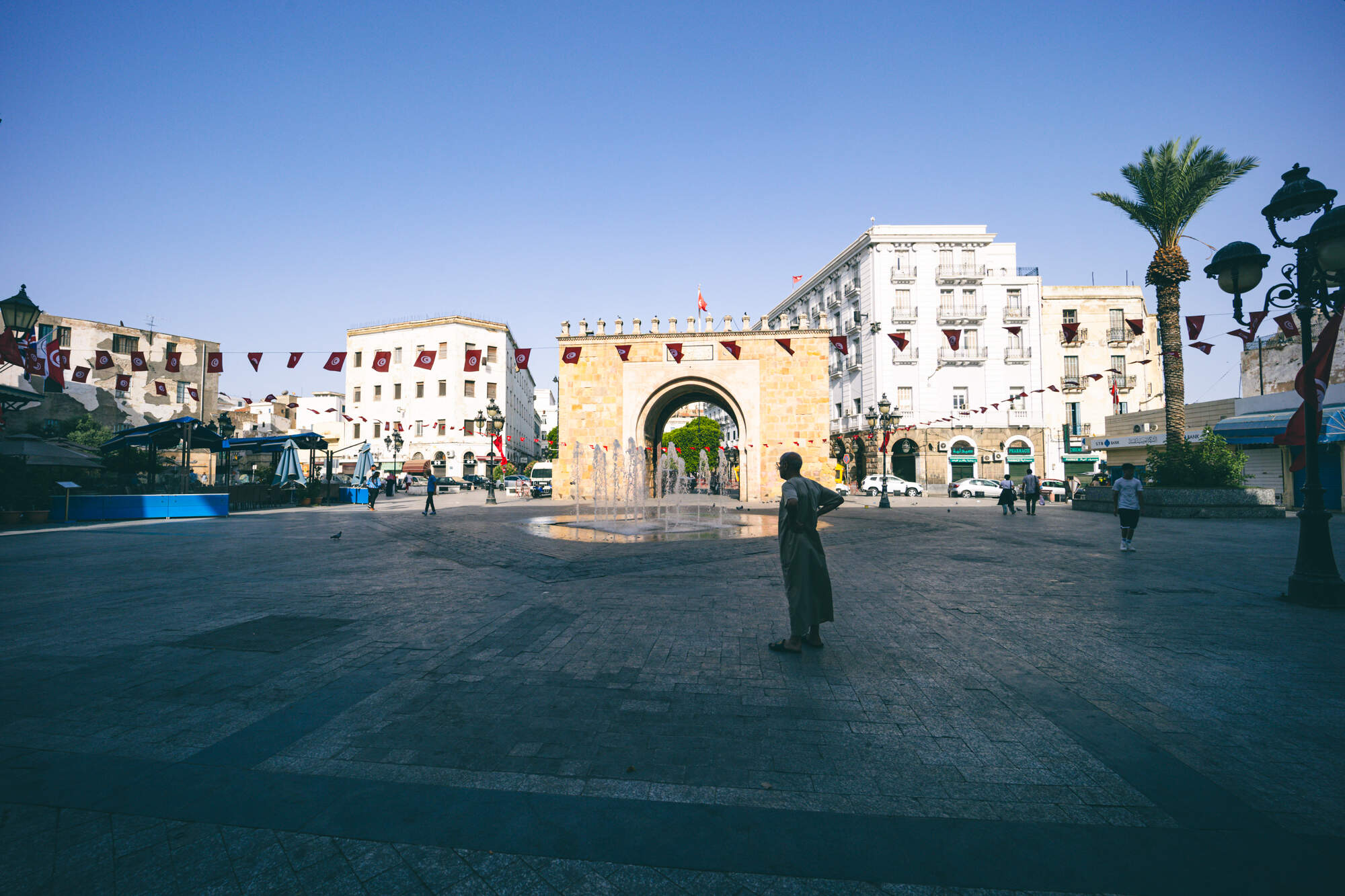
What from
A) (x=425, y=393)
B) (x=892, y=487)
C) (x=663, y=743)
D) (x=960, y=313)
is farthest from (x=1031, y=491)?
(x=425, y=393)

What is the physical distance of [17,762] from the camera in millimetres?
2918

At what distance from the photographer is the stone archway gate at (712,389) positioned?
2873 centimetres

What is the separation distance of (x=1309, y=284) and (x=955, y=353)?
121 ft

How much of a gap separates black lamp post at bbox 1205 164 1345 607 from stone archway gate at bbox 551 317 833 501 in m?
21.5

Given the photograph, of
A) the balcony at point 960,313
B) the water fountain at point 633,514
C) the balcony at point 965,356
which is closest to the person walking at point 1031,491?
the water fountain at point 633,514

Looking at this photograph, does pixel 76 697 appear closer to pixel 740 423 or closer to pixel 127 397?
pixel 740 423

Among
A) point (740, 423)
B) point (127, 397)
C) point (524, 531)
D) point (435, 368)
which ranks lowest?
point (524, 531)

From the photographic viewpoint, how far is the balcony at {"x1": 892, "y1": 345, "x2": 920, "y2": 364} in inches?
1625

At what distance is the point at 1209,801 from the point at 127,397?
55.6 meters

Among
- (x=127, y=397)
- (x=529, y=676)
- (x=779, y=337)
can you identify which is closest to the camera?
(x=529, y=676)

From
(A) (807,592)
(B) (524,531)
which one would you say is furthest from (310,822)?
(B) (524,531)

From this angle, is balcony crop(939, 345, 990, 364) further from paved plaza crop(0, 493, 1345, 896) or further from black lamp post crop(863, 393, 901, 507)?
paved plaza crop(0, 493, 1345, 896)

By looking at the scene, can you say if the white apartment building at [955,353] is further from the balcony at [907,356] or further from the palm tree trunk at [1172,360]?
Result: the palm tree trunk at [1172,360]

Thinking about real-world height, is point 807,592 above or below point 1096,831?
above
